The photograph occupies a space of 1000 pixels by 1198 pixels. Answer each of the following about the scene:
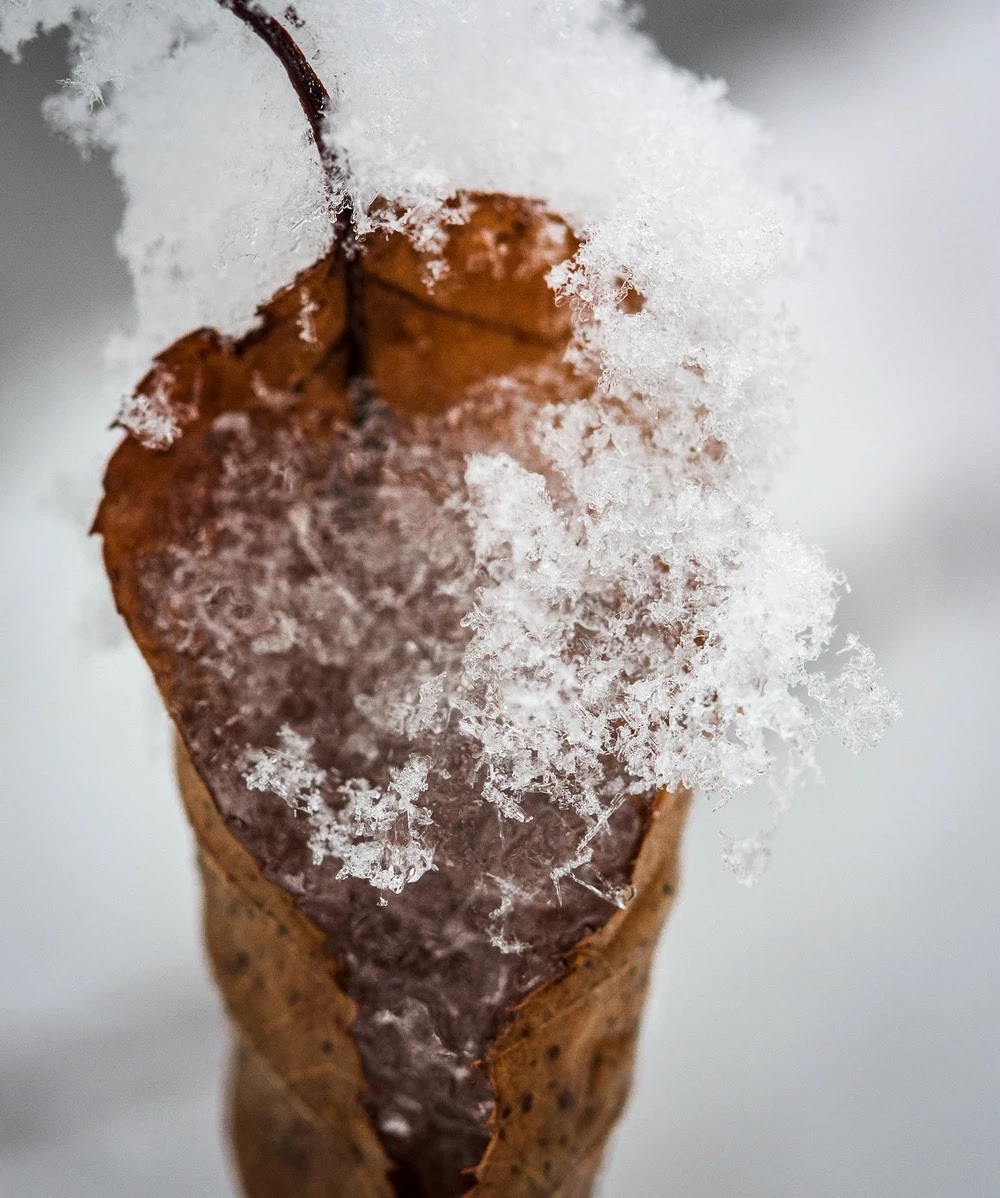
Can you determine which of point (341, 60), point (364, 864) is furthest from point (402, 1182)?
point (341, 60)

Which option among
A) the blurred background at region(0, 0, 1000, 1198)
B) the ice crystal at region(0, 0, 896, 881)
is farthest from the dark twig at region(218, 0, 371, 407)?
the blurred background at region(0, 0, 1000, 1198)

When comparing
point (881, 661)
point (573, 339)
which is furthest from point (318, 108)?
point (881, 661)

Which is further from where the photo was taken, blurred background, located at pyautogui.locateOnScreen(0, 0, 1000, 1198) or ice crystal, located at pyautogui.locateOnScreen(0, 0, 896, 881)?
blurred background, located at pyautogui.locateOnScreen(0, 0, 1000, 1198)

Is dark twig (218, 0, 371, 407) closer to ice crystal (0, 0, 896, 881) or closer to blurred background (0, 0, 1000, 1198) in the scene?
ice crystal (0, 0, 896, 881)

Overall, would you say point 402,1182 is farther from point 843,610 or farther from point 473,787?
point 843,610

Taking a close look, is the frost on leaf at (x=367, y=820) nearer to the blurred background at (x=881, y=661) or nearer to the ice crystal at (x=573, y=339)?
the ice crystal at (x=573, y=339)

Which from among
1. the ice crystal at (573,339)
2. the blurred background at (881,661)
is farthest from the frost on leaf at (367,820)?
the blurred background at (881,661)

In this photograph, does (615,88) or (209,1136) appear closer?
(615,88)
